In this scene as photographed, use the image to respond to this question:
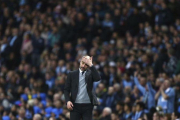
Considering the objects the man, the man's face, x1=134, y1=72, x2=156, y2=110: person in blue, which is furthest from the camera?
x1=134, y1=72, x2=156, y2=110: person in blue

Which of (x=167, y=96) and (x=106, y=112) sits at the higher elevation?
(x=167, y=96)

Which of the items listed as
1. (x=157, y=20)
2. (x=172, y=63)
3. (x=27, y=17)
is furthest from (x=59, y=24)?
(x=172, y=63)

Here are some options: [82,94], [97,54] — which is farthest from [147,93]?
[82,94]

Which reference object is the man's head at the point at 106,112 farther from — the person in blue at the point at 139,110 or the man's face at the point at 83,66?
the man's face at the point at 83,66

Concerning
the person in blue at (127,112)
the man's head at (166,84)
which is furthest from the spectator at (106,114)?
the man's head at (166,84)

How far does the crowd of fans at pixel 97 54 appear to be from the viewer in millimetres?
14555

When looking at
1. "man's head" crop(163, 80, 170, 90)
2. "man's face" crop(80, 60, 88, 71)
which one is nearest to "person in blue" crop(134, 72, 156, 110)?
"man's head" crop(163, 80, 170, 90)

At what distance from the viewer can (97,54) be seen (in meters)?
18.1

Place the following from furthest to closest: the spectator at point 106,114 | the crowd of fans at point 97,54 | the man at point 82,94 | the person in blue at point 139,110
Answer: the crowd of fans at point 97,54 < the spectator at point 106,114 < the person in blue at point 139,110 < the man at point 82,94

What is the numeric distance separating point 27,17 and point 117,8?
4.57 m

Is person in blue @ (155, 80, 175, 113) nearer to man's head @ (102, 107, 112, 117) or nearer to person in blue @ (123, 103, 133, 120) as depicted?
person in blue @ (123, 103, 133, 120)

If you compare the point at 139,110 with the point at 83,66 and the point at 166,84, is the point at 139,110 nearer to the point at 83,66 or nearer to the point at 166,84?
the point at 166,84

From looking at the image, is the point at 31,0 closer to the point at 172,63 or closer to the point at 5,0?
the point at 5,0

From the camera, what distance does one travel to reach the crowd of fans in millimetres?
14555
